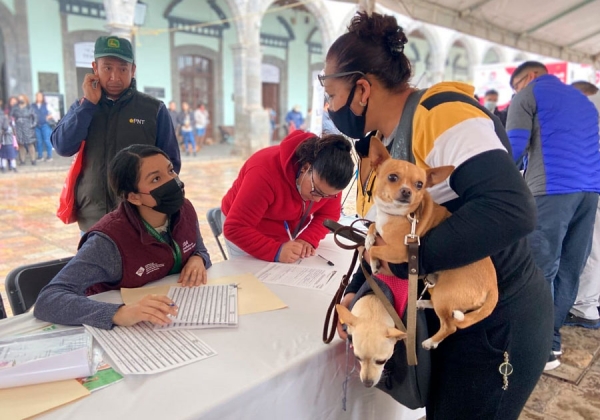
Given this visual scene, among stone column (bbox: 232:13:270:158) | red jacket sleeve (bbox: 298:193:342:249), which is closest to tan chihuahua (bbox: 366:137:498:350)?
red jacket sleeve (bbox: 298:193:342:249)

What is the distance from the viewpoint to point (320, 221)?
2.36 meters

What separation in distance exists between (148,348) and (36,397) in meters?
0.28

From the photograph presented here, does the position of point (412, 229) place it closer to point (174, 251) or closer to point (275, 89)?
point (174, 251)

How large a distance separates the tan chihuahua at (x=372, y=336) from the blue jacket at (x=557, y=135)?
6.66 ft

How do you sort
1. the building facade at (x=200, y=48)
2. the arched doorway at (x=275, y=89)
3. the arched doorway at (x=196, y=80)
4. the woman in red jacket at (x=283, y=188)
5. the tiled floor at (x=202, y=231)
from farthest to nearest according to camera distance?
the arched doorway at (x=275, y=89) → the arched doorway at (x=196, y=80) → the building facade at (x=200, y=48) → the tiled floor at (x=202, y=231) → the woman in red jacket at (x=283, y=188)

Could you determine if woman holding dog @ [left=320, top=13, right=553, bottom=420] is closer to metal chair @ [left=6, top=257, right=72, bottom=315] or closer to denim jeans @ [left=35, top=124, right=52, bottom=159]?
metal chair @ [left=6, top=257, right=72, bottom=315]

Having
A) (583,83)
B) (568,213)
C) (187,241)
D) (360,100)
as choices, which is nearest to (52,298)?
(187,241)

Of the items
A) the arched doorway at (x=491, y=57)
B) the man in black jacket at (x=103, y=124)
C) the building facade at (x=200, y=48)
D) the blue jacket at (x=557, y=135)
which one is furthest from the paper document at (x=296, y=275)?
the arched doorway at (x=491, y=57)

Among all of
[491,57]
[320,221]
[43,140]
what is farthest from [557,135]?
[491,57]

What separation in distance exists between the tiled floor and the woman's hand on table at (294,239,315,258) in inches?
23.1

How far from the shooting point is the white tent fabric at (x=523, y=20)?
400 centimetres

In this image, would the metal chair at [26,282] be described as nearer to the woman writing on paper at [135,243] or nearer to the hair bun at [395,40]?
the woman writing on paper at [135,243]

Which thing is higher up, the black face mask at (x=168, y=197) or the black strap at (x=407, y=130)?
the black strap at (x=407, y=130)

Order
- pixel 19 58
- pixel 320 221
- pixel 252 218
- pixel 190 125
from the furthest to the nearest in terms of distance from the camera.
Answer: pixel 190 125 < pixel 19 58 < pixel 320 221 < pixel 252 218
